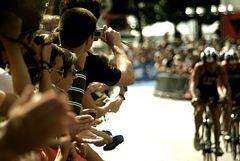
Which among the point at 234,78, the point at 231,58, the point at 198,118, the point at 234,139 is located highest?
the point at 231,58

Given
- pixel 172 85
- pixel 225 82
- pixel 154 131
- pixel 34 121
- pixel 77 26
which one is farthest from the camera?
pixel 172 85

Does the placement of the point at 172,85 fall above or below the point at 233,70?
below

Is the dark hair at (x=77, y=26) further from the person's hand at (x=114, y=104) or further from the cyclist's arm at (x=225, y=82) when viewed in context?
the cyclist's arm at (x=225, y=82)

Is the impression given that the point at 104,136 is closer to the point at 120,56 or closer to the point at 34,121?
the point at 120,56

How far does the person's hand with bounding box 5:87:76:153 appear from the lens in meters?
1.98

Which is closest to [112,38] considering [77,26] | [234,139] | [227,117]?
[77,26]

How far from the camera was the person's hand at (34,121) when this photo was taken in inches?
78.0

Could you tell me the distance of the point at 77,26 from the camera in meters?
4.21

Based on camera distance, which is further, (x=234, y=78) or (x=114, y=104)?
(x=234, y=78)

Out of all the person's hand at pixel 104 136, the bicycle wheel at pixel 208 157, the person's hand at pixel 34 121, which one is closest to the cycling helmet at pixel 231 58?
the bicycle wheel at pixel 208 157

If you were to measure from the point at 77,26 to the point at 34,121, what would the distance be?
2.27 m

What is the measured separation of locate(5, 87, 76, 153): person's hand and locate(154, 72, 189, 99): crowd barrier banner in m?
23.7

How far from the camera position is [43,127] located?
6.57ft

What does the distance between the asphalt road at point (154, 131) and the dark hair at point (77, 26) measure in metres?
3.62
